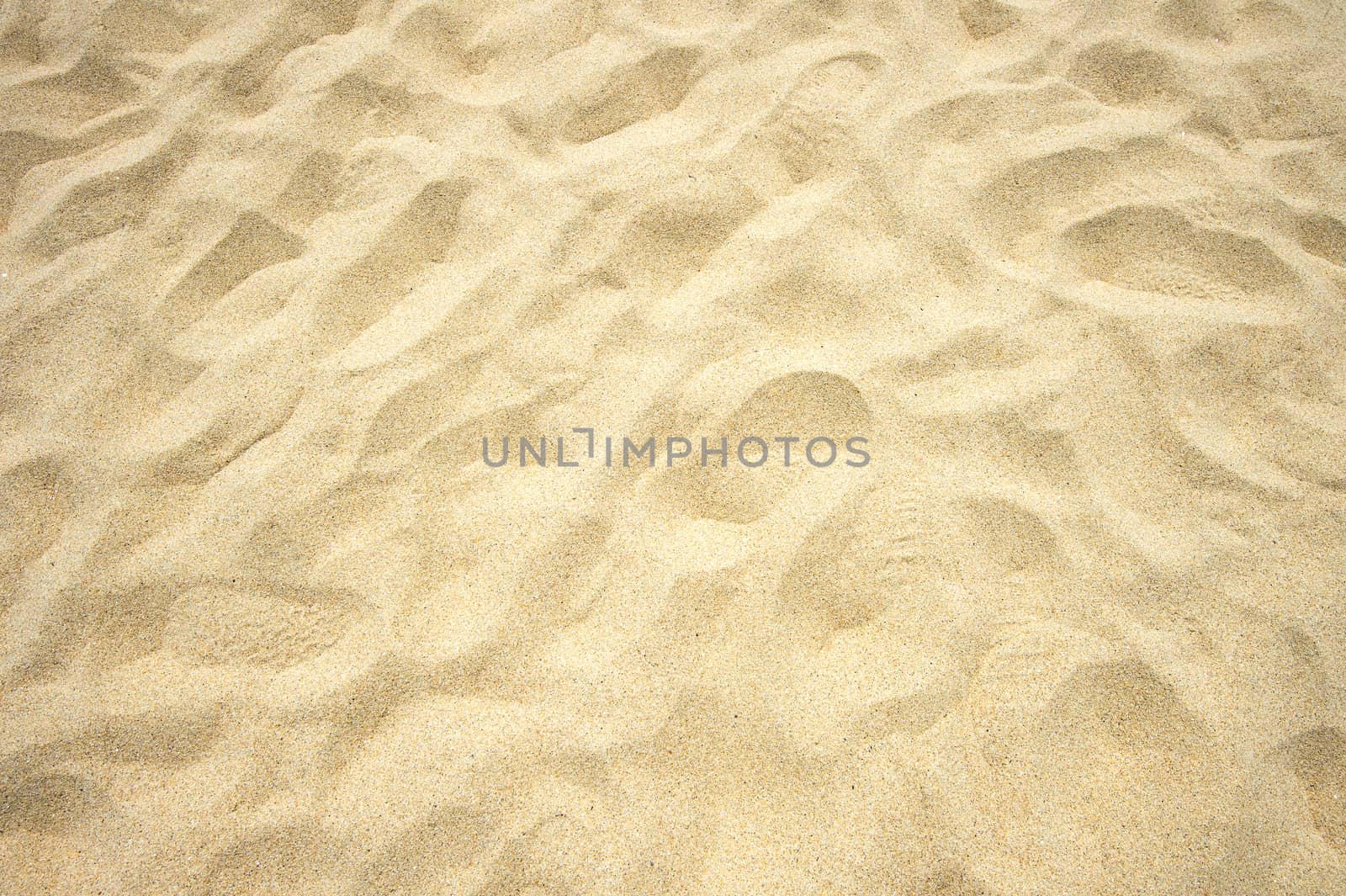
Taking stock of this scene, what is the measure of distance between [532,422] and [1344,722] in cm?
132

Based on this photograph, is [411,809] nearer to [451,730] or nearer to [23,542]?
[451,730]

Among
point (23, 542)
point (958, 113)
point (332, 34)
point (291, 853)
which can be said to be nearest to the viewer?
point (291, 853)

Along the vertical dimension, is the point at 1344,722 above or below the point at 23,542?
below

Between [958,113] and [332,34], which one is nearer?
[958,113]

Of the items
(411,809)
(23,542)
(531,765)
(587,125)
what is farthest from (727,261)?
(23,542)

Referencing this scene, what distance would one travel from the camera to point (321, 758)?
1.18m

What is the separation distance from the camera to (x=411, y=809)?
1.15 metres

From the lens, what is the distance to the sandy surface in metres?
1.15

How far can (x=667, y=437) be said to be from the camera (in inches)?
54.6

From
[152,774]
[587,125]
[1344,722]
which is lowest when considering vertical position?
[1344,722]

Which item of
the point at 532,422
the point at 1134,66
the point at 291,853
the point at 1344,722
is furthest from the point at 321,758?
the point at 1134,66

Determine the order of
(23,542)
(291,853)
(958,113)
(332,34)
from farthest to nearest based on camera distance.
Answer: (332,34) → (958,113) → (23,542) → (291,853)

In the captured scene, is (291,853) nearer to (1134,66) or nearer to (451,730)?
(451,730)

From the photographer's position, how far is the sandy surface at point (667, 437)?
45.2 inches
